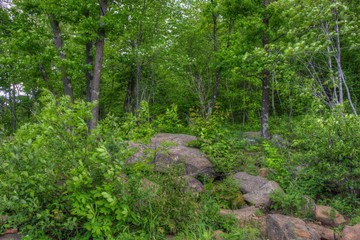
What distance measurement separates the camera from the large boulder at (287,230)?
507 cm

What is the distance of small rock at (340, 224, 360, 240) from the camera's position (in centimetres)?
517

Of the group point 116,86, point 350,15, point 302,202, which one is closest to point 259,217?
point 302,202

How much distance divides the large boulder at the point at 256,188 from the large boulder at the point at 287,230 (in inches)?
55.8

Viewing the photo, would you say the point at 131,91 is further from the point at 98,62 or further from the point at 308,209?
the point at 308,209

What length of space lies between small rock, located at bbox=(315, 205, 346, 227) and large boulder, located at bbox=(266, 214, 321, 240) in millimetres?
853

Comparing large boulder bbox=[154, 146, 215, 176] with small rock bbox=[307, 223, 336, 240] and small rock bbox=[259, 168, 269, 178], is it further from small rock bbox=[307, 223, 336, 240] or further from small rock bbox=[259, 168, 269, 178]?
small rock bbox=[307, 223, 336, 240]

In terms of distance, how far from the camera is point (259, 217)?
6.19 meters

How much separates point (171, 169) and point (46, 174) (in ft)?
7.57

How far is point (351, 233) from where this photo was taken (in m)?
5.26

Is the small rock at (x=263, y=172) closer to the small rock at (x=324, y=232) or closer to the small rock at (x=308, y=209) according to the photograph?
the small rock at (x=308, y=209)

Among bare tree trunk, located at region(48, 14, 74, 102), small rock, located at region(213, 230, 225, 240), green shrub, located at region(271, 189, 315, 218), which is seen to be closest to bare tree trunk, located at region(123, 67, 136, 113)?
bare tree trunk, located at region(48, 14, 74, 102)

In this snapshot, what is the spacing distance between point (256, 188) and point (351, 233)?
2.56 m

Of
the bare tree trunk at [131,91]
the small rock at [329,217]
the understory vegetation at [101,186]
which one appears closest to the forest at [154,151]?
the understory vegetation at [101,186]

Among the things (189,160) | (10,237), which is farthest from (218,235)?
(189,160)
